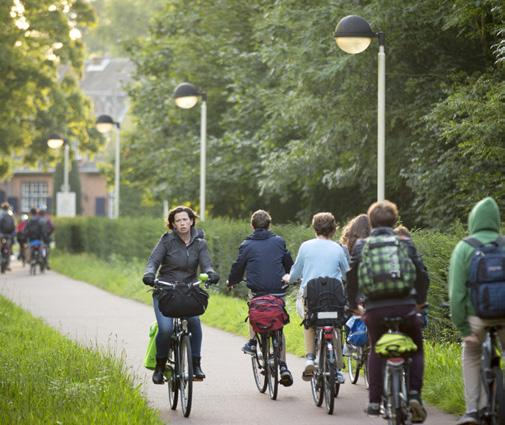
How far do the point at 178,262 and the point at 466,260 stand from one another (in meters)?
3.31

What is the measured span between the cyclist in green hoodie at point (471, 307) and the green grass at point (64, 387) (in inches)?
92.2

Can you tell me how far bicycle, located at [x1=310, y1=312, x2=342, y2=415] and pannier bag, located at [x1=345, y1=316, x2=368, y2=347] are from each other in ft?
2.29

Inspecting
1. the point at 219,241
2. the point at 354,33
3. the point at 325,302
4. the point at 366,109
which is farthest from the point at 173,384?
the point at 219,241

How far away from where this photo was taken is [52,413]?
9734mm

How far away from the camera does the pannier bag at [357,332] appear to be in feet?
40.2

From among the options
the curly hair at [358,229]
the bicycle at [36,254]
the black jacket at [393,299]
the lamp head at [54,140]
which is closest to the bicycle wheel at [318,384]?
the curly hair at [358,229]

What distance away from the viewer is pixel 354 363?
13.3 m

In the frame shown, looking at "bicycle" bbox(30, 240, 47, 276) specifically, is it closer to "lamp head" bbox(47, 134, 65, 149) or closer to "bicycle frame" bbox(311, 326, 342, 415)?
"lamp head" bbox(47, 134, 65, 149)

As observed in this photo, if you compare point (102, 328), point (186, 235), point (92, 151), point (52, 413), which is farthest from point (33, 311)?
point (92, 151)

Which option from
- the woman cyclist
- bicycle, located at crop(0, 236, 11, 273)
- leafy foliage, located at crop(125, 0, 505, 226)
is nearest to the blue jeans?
the woman cyclist

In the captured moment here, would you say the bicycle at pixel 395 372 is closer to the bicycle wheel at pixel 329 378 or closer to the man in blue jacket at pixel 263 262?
the bicycle wheel at pixel 329 378

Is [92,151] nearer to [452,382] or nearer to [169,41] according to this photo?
[169,41]

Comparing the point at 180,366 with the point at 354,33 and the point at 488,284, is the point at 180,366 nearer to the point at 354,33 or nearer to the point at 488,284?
the point at 488,284

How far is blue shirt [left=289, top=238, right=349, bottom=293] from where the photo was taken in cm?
1153
